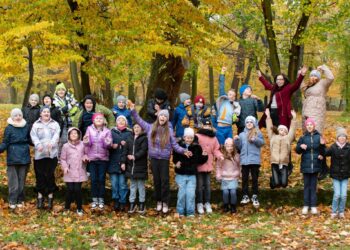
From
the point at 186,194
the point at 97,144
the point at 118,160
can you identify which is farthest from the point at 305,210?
the point at 97,144

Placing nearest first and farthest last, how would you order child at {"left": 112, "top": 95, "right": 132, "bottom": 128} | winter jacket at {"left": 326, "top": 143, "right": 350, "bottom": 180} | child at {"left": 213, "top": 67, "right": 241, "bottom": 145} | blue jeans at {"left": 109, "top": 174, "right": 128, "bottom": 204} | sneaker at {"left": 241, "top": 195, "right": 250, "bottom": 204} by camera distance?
winter jacket at {"left": 326, "top": 143, "right": 350, "bottom": 180}
blue jeans at {"left": 109, "top": 174, "right": 128, "bottom": 204}
sneaker at {"left": 241, "top": 195, "right": 250, "bottom": 204}
child at {"left": 213, "top": 67, "right": 241, "bottom": 145}
child at {"left": 112, "top": 95, "right": 132, "bottom": 128}

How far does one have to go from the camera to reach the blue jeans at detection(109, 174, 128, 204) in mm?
9898

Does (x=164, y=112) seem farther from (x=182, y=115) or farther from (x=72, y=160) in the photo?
(x=72, y=160)

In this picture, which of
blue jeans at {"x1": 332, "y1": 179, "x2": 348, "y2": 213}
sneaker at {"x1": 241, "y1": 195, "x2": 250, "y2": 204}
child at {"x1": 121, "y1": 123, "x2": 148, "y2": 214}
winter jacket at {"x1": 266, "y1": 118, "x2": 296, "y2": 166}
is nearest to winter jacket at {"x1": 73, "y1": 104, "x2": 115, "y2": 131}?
child at {"x1": 121, "y1": 123, "x2": 148, "y2": 214}

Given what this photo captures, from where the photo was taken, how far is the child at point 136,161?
9.68 metres

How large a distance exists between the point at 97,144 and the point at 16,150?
5.38ft

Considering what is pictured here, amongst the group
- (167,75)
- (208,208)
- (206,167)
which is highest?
(167,75)

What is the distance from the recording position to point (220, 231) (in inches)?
327

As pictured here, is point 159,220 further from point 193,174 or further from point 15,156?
point 15,156

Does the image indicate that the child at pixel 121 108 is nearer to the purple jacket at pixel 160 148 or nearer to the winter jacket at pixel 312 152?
the purple jacket at pixel 160 148

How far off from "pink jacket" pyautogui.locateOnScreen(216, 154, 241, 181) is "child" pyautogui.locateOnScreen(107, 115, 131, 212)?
200 centimetres

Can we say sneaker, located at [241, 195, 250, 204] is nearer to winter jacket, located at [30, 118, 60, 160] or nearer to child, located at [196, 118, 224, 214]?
child, located at [196, 118, 224, 214]

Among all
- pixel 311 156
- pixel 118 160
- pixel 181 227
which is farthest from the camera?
pixel 118 160

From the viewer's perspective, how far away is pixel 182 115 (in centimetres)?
1050
